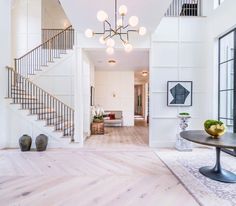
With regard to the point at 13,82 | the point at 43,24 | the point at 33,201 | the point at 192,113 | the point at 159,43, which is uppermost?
the point at 43,24

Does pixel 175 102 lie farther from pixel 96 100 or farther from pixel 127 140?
pixel 96 100

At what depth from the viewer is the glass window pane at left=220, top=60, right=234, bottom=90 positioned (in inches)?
203

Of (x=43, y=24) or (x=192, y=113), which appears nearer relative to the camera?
(x=192, y=113)

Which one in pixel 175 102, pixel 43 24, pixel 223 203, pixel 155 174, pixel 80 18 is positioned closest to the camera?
pixel 223 203

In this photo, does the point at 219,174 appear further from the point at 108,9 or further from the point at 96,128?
the point at 96,128

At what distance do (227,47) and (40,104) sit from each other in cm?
→ 579

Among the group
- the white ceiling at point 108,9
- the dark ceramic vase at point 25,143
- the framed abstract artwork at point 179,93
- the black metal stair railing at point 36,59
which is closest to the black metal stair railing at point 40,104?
the dark ceramic vase at point 25,143

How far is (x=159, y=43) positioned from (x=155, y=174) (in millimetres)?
3796

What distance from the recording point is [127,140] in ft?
22.8

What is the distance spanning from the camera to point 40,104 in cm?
689

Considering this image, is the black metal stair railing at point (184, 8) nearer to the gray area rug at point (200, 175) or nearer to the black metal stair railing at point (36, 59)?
the black metal stair railing at point (36, 59)

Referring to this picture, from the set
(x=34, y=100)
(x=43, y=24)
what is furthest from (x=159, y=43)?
(x=43, y=24)

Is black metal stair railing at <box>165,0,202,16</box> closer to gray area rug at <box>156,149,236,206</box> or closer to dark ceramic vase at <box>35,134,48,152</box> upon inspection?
gray area rug at <box>156,149,236,206</box>

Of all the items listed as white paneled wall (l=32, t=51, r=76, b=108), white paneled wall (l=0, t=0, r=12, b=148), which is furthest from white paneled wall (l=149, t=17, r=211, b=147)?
white paneled wall (l=0, t=0, r=12, b=148)
